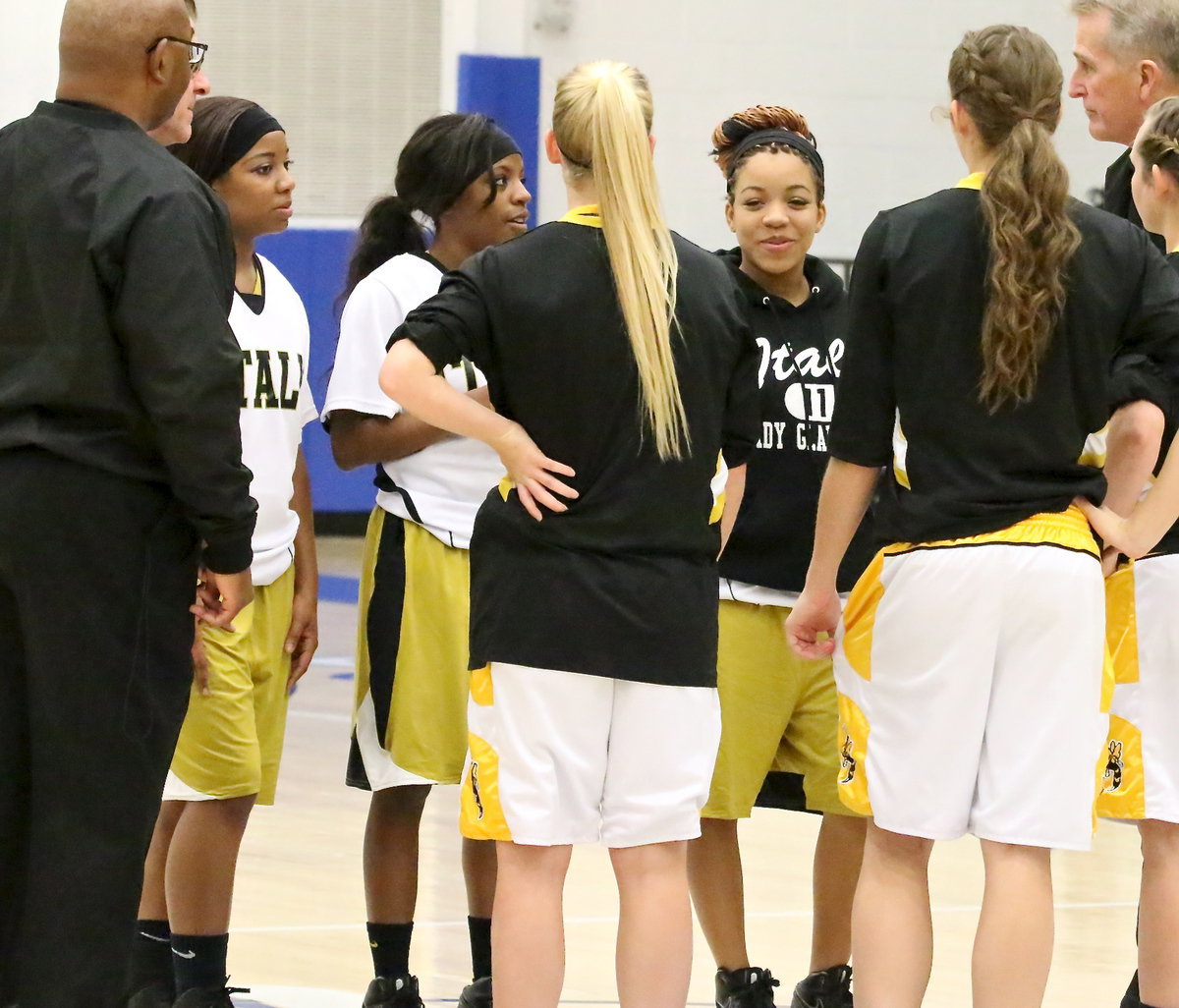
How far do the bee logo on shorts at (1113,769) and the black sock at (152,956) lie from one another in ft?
5.55

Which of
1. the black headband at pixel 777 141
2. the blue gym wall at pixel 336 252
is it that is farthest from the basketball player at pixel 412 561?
the blue gym wall at pixel 336 252

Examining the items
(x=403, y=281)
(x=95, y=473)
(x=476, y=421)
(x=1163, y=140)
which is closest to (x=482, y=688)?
(x=476, y=421)

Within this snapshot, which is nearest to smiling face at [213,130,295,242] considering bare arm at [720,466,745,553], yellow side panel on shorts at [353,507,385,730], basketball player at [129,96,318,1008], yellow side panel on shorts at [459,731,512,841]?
basketball player at [129,96,318,1008]

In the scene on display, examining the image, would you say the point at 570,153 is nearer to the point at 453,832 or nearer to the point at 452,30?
the point at 453,832

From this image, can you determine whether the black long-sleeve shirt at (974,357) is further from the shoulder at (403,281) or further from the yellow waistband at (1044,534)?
the shoulder at (403,281)

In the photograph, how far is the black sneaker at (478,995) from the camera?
3.48 metres

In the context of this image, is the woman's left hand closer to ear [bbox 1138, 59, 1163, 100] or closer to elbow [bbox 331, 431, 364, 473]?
elbow [bbox 331, 431, 364, 473]

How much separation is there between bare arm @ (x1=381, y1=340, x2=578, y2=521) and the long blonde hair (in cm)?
17

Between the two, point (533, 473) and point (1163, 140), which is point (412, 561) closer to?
point (533, 473)

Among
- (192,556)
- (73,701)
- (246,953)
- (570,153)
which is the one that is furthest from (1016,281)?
(246,953)

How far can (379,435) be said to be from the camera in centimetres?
343

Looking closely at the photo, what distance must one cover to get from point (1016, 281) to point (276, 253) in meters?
7.75

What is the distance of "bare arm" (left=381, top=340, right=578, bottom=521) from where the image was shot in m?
2.73

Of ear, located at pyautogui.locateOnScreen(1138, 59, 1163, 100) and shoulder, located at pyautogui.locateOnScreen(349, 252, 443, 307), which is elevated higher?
ear, located at pyautogui.locateOnScreen(1138, 59, 1163, 100)
